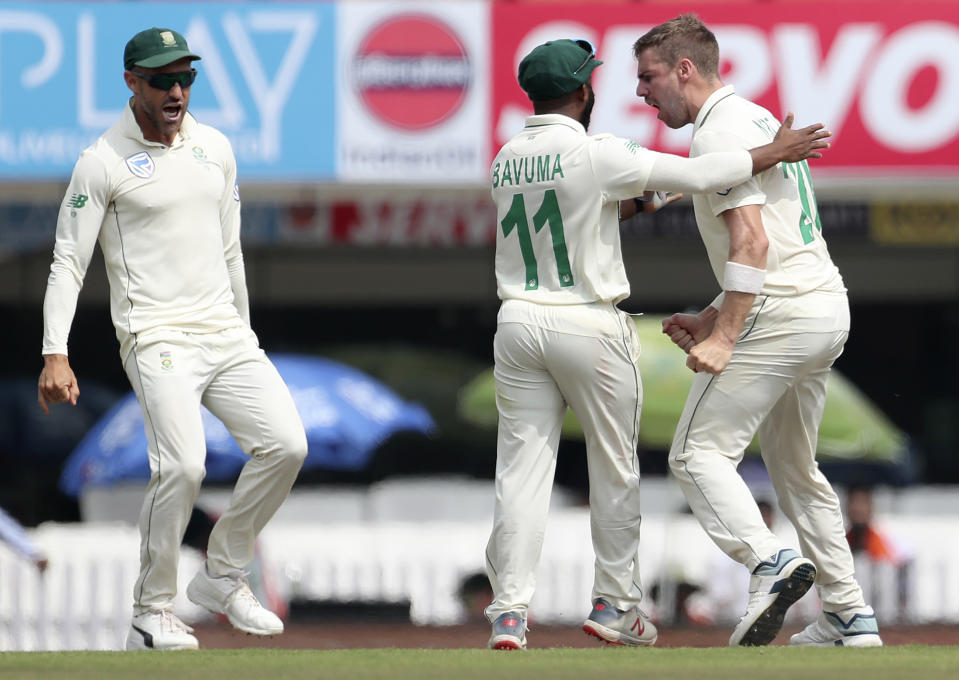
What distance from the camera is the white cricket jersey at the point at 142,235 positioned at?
577cm

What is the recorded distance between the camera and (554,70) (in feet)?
18.9

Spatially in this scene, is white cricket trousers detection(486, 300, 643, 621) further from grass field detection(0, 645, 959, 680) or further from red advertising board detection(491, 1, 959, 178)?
red advertising board detection(491, 1, 959, 178)

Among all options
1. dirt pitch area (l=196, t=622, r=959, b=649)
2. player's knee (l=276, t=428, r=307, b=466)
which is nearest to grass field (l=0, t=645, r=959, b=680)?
player's knee (l=276, t=428, r=307, b=466)

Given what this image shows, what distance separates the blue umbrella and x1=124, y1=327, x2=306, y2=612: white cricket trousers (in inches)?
233

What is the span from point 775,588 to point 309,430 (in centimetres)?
728

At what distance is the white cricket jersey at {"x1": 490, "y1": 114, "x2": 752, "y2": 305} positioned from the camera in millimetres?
5625

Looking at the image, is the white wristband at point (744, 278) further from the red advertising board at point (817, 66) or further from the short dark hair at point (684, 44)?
the red advertising board at point (817, 66)

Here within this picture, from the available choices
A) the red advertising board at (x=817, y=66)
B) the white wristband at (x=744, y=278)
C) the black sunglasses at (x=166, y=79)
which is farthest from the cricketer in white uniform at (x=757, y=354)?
the red advertising board at (x=817, y=66)

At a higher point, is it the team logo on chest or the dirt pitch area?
the team logo on chest

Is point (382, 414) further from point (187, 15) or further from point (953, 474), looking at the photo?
point (953, 474)

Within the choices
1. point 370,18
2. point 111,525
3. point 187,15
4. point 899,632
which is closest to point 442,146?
point 370,18

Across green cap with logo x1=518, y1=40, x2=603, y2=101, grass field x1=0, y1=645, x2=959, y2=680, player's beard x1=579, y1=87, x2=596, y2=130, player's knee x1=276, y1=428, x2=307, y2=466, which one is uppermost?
green cap with logo x1=518, y1=40, x2=603, y2=101

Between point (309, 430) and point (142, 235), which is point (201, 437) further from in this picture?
point (309, 430)

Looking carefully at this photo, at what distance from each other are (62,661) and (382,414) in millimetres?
7675
